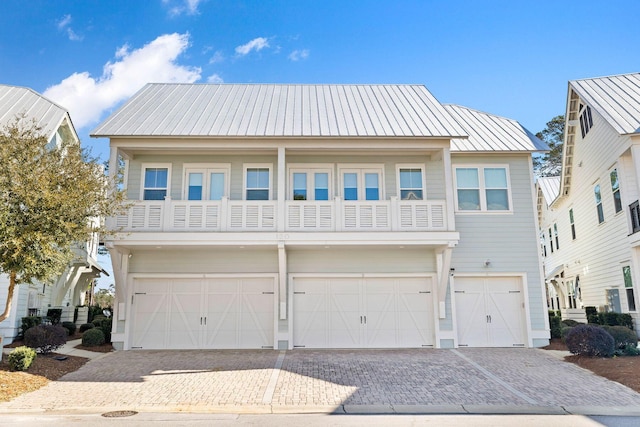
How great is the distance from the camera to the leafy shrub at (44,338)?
1312cm

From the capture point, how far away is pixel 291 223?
14969mm

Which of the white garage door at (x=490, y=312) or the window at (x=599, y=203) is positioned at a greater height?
the window at (x=599, y=203)

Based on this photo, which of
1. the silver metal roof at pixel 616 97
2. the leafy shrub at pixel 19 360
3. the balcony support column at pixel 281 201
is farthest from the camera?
the silver metal roof at pixel 616 97

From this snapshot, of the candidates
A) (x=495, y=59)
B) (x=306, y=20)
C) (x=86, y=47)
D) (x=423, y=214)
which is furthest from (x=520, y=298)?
(x=86, y=47)

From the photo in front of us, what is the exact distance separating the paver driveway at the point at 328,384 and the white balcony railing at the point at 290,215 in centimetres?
385

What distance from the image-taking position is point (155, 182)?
16.5 metres

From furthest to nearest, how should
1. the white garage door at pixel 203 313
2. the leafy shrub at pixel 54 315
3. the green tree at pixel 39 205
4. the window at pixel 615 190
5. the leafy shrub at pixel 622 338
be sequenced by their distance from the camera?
the leafy shrub at pixel 54 315, the window at pixel 615 190, the white garage door at pixel 203 313, the leafy shrub at pixel 622 338, the green tree at pixel 39 205

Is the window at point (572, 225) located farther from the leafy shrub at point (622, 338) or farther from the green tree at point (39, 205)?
the green tree at point (39, 205)

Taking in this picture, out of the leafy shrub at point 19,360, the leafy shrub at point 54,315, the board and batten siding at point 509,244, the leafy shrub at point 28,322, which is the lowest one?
the leafy shrub at point 19,360

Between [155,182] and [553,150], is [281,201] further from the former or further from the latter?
[553,150]

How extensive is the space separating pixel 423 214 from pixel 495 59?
18.2 feet

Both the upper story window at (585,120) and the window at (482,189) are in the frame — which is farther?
the upper story window at (585,120)

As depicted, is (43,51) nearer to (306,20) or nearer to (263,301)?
(306,20)

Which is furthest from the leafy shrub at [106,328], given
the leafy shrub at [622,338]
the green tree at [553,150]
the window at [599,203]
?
the green tree at [553,150]
